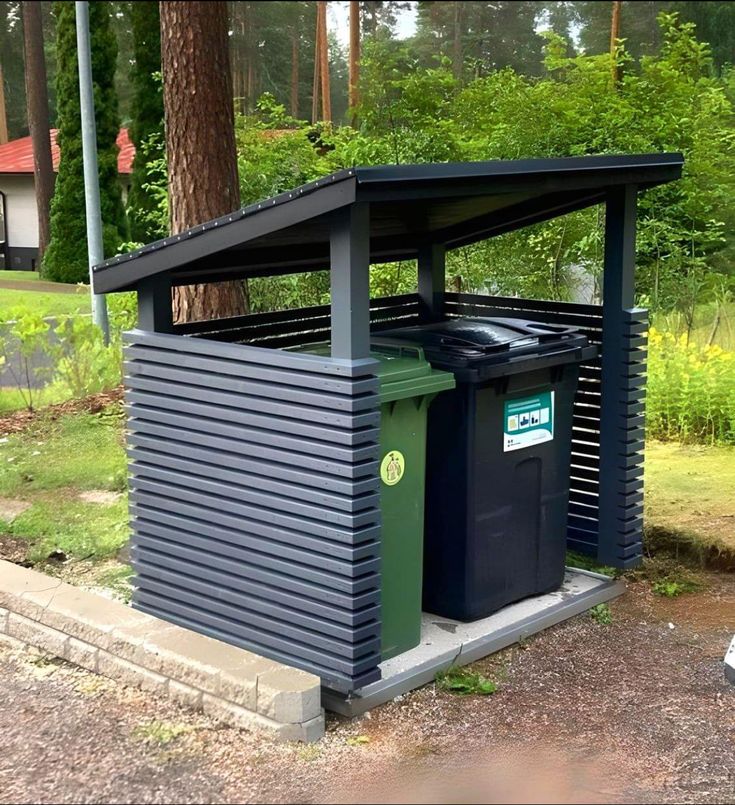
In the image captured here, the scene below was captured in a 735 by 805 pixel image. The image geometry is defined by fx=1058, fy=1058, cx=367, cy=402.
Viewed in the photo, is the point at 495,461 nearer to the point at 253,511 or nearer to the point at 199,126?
the point at 253,511

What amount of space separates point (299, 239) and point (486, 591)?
5.46 ft

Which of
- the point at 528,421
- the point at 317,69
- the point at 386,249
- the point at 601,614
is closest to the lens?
the point at 528,421

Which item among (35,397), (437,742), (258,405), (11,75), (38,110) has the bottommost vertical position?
(437,742)

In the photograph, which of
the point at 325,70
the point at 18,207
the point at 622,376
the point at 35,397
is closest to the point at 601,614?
the point at 622,376

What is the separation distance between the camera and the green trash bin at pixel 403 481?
3881 mm

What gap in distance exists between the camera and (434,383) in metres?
3.96

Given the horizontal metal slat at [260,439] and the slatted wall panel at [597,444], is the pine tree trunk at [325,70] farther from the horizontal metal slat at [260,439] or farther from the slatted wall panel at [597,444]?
the horizontal metal slat at [260,439]

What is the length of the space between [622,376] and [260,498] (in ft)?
6.46

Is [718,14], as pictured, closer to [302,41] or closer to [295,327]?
[302,41]

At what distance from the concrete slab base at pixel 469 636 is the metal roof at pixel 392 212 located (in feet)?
5.51

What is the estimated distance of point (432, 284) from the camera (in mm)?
5641

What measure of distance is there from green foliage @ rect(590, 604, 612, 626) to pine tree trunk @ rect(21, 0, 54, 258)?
580 inches

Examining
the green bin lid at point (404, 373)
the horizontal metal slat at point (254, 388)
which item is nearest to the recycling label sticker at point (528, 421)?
the green bin lid at point (404, 373)

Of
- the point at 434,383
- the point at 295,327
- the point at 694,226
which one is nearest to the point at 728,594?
the point at 434,383
